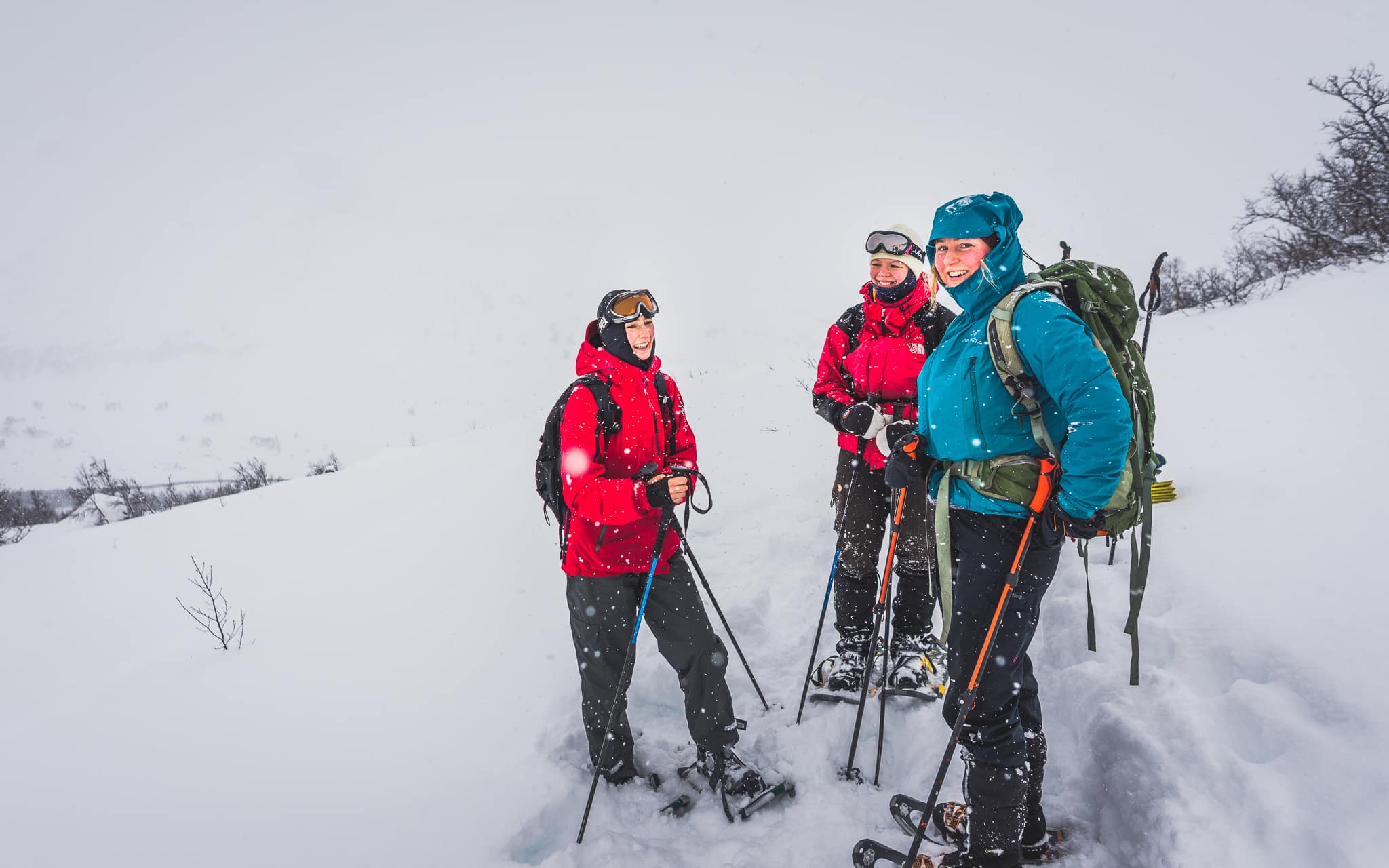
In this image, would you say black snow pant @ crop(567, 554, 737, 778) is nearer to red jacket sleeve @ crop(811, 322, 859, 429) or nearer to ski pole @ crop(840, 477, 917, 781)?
ski pole @ crop(840, 477, 917, 781)

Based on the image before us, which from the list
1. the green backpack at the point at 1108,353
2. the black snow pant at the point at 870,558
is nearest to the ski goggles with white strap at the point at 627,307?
the black snow pant at the point at 870,558

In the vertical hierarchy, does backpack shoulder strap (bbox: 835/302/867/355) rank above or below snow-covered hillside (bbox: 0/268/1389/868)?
above

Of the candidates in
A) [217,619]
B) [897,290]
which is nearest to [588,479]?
[897,290]

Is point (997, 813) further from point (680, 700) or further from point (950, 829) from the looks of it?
point (680, 700)

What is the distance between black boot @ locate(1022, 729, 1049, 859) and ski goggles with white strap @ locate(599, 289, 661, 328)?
293cm

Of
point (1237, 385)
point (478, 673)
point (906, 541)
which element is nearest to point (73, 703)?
point (478, 673)

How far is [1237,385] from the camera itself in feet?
23.1

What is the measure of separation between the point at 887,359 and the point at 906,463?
3.79 ft

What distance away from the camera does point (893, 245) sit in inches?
146

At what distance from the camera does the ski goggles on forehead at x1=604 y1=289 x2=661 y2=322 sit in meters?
3.38

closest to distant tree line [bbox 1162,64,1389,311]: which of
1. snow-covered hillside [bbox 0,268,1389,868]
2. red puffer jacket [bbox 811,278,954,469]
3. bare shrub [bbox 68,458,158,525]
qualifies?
snow-covered hillside [bbox 0,268,1389,868]

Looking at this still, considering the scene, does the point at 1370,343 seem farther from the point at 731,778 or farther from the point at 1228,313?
the point at 731,778

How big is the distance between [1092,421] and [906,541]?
2111mm

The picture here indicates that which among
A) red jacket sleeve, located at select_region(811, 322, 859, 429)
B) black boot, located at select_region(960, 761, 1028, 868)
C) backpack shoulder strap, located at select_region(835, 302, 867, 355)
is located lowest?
black boot, located at select_region(960, 761, 1028, 868)
